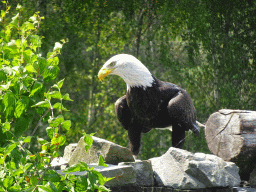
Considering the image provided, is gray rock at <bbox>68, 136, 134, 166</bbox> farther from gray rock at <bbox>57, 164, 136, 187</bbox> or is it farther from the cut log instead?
the cut log

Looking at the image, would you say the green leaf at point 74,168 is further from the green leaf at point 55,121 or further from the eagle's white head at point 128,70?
the eagle's white head at point 128,70

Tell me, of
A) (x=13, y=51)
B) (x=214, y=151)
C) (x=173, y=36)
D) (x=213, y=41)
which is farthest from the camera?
(x=173, y=36)

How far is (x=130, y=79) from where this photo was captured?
117 inches

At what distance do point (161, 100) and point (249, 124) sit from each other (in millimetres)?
1228

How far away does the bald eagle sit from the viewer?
295 cm

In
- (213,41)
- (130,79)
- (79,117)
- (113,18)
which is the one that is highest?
(113,18)

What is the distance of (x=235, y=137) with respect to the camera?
11.9ft

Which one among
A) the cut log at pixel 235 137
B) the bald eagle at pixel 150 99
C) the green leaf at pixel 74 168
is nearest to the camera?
the green leaf at pixel 74 168

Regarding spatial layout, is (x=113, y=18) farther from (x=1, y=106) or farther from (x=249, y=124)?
(x=1, y=106)

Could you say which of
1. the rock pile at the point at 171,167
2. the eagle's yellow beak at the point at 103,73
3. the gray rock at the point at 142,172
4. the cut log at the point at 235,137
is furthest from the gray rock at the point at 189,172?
the eagle's yellow beak at the point at 103,73

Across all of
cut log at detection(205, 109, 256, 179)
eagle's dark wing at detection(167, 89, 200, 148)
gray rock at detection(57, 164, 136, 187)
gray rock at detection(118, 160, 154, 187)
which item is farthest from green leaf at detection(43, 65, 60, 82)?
cut log at detection(205, 109, 256, 179)

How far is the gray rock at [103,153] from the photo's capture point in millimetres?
2887

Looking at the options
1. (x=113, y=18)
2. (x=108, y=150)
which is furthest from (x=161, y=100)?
(x=113, y=18)

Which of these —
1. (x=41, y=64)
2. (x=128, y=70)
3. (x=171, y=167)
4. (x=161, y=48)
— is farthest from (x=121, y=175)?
(x=161, y=48)
